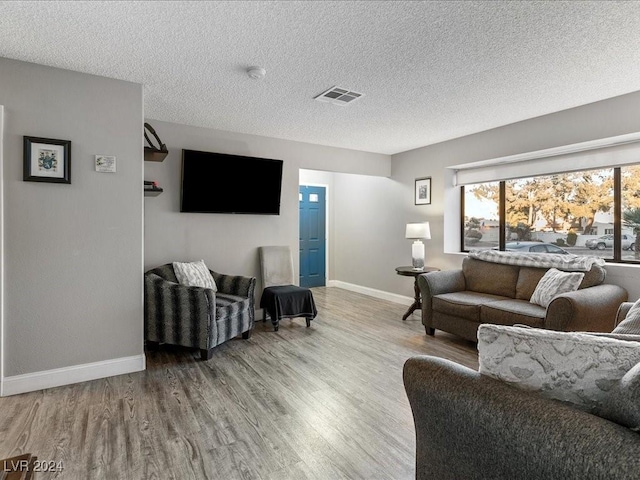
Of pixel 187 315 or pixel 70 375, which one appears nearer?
pixel 70 375

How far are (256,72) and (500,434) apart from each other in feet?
8.69

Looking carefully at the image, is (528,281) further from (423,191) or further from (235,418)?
(235,418)

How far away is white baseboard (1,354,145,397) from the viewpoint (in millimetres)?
2604

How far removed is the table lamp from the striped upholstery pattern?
2433 millimetres

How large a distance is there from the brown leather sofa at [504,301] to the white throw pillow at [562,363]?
2.12 metres

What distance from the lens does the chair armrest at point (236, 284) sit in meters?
3.84

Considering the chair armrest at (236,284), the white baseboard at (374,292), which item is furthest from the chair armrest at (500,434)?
the white baseboard at (374,292)

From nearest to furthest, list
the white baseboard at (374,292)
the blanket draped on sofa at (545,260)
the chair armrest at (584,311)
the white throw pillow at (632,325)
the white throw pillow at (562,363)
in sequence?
the white throw pillow at (562,363), the white throw pillow at (632,325), the chair armrest at (584,311), the blanket draped on sofa at (545,260), the white baseboard at (374,292)

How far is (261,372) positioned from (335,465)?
4.31ft

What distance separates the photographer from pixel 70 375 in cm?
278

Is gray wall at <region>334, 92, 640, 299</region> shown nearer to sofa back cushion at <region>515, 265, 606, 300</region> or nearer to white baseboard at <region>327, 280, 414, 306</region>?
white baseboard at <region>327, 280, 414, 306</region>

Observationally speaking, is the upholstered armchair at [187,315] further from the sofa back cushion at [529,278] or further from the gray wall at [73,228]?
the sofa back cushion at [529,278]

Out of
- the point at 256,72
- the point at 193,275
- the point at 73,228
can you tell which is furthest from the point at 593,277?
the point at 73,228

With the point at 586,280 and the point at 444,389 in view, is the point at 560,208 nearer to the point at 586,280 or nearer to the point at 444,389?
the point at 586,280
